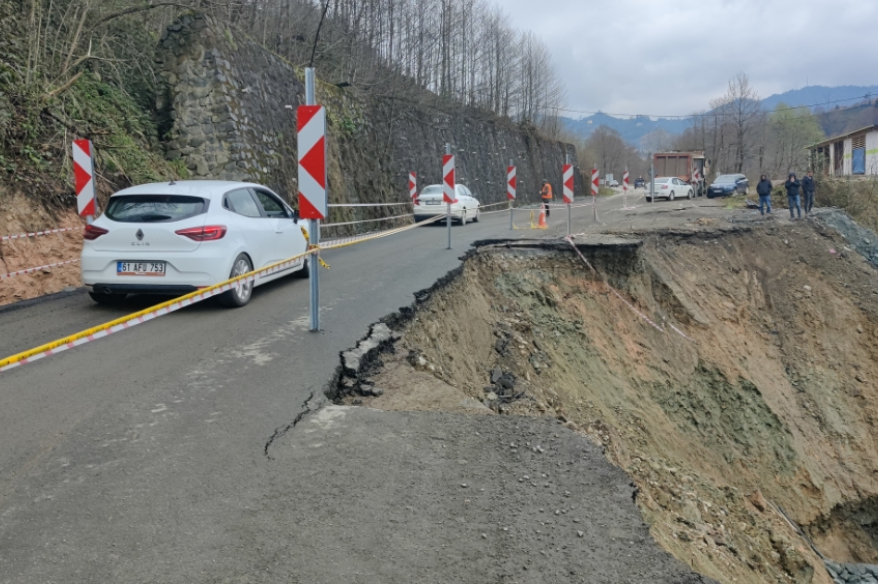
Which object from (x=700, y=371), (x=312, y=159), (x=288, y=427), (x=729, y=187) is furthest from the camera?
(x=729, y=187)

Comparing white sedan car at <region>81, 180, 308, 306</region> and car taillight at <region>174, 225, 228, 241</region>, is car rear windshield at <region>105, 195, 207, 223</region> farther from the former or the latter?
car taillight at <region>174, 225, 228, 241</region>

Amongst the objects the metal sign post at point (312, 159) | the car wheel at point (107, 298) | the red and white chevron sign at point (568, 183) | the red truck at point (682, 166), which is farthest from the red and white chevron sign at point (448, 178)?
the red truck at point (682, 166)

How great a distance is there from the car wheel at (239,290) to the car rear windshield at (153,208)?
776 mm

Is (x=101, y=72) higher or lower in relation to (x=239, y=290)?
higher

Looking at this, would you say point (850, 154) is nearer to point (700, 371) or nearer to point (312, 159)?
point (700, 371)

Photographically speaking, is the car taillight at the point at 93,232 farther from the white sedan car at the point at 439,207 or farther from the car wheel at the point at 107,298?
the white sedan car at the point at 439,207

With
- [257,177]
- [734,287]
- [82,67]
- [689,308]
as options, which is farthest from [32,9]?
[734,287]

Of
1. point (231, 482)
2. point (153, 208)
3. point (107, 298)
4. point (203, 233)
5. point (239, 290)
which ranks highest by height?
point (153, 208)

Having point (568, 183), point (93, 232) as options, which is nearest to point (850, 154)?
point (568, 183)

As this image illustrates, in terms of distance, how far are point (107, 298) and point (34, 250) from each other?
2.65 meters

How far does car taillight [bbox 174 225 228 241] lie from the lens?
7.84 m

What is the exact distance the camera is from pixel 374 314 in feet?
26.2

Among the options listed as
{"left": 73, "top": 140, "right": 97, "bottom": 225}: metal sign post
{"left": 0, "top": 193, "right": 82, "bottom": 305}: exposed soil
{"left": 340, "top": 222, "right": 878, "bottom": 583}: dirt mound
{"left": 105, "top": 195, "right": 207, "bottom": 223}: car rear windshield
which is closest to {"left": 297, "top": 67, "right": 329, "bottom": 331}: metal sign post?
{"left": 340, "top": 222, "right": 878, "bottom": 583}: dirt mound

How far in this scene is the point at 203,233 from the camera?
7.90 meters
